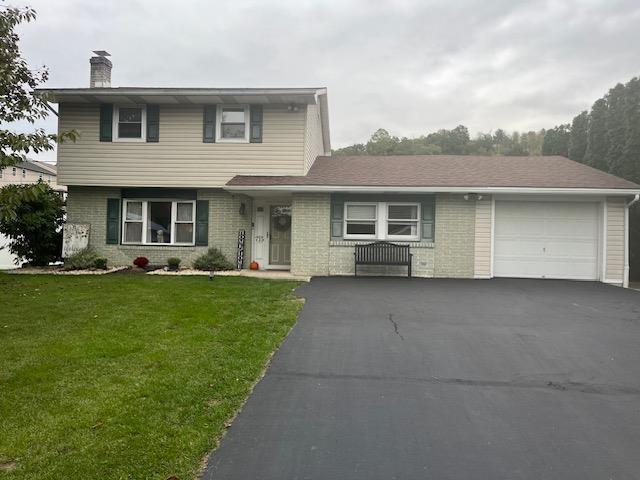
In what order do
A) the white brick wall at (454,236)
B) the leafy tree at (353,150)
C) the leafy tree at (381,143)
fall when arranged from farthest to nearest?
the leafy tree at (353,150), the leafy tree at (381,143), the white brick wall at (454,236)

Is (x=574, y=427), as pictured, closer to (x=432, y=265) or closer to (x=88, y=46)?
(x=432, y=265)

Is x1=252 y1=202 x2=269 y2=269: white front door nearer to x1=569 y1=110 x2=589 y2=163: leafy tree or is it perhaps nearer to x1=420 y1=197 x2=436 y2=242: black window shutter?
x1=420 y1=197 x2=436 y2=242: black window shutter

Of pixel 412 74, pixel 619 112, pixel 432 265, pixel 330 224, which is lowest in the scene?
pixel 432 265

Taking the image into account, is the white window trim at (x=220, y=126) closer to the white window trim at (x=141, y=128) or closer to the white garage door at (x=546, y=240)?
the white window trim at (x=141, y=128)

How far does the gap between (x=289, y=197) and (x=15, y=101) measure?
301 inches

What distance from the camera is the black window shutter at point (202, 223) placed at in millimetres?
13945

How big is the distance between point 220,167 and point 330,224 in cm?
390

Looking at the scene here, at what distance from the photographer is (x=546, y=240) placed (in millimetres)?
12820

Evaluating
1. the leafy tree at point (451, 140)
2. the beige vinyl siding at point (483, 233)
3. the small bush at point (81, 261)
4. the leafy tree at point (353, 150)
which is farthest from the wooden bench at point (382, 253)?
the leafy tree at point (451, 140)

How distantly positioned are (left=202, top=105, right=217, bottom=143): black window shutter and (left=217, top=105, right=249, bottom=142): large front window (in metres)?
0.15

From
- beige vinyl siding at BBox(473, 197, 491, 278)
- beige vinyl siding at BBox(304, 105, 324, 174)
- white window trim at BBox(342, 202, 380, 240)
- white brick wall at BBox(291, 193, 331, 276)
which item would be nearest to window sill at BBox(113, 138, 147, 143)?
beige vinyl siding at BBox(304, 105, 324, 174)

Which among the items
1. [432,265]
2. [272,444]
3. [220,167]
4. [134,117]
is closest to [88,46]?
[134,117]

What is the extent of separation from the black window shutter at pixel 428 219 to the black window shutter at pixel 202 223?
265 inches

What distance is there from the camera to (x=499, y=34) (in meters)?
15.9
